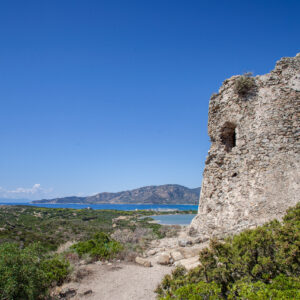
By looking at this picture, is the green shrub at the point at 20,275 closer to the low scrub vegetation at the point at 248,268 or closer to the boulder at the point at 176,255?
the low scrub vegetation at the point at 248,268

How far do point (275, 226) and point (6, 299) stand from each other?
4.68 metres

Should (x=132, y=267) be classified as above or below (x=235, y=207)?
below

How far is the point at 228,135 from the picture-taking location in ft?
27.7

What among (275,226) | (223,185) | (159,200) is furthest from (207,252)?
(159,200)

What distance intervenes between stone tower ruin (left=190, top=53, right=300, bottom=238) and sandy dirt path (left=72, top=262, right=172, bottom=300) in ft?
8.66

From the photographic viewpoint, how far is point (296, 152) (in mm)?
6430

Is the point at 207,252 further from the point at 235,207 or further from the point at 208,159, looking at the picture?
the point at 208,159

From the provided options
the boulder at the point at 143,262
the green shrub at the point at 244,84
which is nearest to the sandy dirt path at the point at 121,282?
the boulder at the point at 143,262

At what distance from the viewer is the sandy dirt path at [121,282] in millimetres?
4965

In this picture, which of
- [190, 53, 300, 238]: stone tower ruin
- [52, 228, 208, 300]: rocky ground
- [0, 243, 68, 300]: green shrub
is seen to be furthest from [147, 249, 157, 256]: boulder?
[0, 243, 68, 300]: green shrub

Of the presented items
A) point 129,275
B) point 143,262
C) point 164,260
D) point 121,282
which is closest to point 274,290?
point 121,282

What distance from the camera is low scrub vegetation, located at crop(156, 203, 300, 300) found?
302 cm

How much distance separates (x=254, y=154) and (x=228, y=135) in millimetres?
1668

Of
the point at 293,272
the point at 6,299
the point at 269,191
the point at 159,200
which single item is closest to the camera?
the point at 293,272
